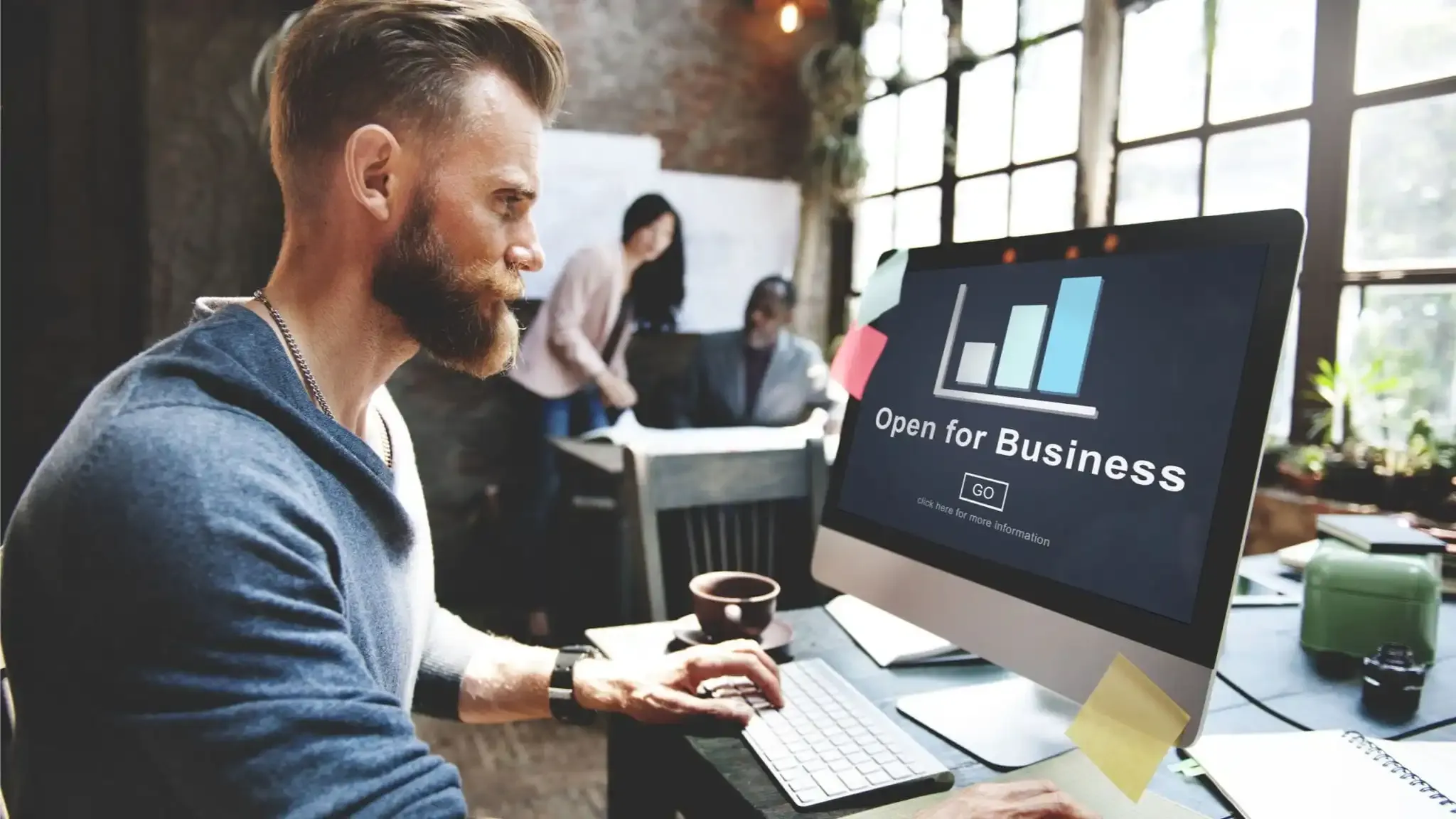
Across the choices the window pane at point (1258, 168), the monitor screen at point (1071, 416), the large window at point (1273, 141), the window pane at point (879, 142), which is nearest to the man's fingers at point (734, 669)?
the monitor screen at point (1071, 416)

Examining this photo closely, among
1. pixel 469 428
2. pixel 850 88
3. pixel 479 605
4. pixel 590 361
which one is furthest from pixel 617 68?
pixel 479 605

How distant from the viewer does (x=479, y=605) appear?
12.3ft

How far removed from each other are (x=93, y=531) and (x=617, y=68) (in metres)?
3.70

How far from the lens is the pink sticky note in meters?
1.09

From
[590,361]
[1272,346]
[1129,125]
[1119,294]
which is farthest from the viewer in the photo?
[590,361]

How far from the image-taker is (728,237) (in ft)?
13.6

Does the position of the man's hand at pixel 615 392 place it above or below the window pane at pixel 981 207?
below

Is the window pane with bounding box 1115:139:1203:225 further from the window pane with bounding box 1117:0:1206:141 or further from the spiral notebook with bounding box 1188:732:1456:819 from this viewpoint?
the spiral notebook with bounding box 1188:732:1456:819

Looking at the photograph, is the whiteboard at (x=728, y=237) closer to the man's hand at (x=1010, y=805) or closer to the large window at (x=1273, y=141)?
the large window at (x=1273, y=141)

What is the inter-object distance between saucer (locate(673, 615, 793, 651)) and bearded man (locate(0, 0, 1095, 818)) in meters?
0.10

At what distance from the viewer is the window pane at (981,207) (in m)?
3.30

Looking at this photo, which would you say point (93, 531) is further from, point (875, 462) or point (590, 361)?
point (590, 361)

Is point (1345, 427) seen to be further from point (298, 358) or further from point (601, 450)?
point (298, 358)

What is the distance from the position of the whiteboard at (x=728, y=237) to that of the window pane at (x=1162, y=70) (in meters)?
1.75
